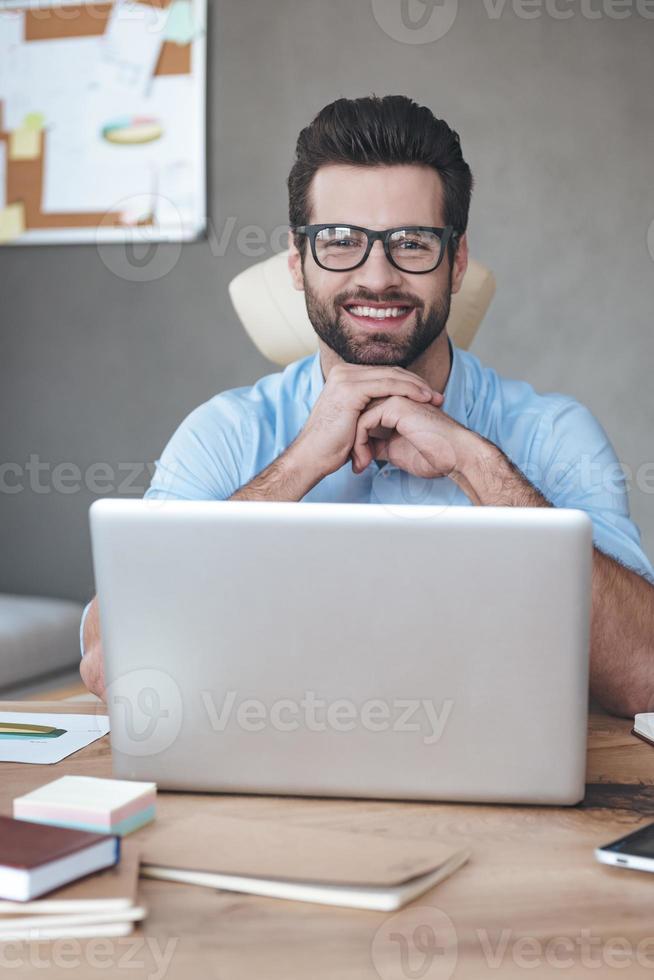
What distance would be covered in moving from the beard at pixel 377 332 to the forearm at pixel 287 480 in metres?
0.25

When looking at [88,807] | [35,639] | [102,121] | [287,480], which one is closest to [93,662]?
[287,480]

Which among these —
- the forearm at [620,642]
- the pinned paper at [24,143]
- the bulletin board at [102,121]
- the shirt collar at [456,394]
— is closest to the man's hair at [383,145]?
the shirt collar at [456,394]

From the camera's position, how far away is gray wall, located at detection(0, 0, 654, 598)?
302 cm

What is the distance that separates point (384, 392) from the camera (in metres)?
1.54

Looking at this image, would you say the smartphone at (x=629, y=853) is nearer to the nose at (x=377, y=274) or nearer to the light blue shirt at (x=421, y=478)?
the light blue shirt at (x=421, y=478)

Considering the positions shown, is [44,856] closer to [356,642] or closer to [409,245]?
[356,642]

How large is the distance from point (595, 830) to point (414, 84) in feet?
8.62

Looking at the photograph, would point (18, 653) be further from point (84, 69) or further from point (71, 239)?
point (84, 69)

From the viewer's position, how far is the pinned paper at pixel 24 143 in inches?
129

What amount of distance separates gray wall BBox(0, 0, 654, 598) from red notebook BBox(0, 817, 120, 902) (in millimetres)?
2520

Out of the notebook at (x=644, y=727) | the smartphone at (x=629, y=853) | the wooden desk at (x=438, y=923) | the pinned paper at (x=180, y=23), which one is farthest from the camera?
the pinned paper at (x=180, y=23)

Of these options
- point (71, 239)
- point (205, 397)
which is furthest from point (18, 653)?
point (71, 239)

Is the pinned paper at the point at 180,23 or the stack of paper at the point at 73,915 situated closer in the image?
the stack of paper at the point at 73,915

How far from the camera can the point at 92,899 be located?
27.3 inches
